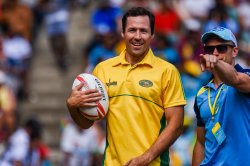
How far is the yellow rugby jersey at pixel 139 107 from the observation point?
943 centimetres

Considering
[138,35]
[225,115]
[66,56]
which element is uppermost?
[138,35]

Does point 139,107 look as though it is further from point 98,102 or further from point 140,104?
point 98,102

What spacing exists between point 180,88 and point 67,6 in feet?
37.6

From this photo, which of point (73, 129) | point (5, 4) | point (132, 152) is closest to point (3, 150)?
point (73, 129)

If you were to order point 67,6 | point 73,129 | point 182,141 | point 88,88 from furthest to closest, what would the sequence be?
point 67,6, point 73,129, point 182,141, point 88,88

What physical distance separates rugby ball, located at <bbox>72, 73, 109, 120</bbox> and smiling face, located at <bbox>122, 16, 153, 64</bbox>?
50cm

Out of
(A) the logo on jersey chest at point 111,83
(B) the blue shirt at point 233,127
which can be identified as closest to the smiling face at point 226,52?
(B) the blue shirt at point 233,127

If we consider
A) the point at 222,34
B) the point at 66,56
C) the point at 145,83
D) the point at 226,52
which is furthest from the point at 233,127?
the point at 66,56

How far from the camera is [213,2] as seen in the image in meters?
20.1

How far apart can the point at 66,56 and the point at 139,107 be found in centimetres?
1112

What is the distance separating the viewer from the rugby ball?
934 cm

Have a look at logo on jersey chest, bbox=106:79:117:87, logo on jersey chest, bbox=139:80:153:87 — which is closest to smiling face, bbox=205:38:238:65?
logo on jersey chest, bbox=139:80:153:87

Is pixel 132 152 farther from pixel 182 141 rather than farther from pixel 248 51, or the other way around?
pixel 248 51

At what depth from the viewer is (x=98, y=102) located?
30.6ft
